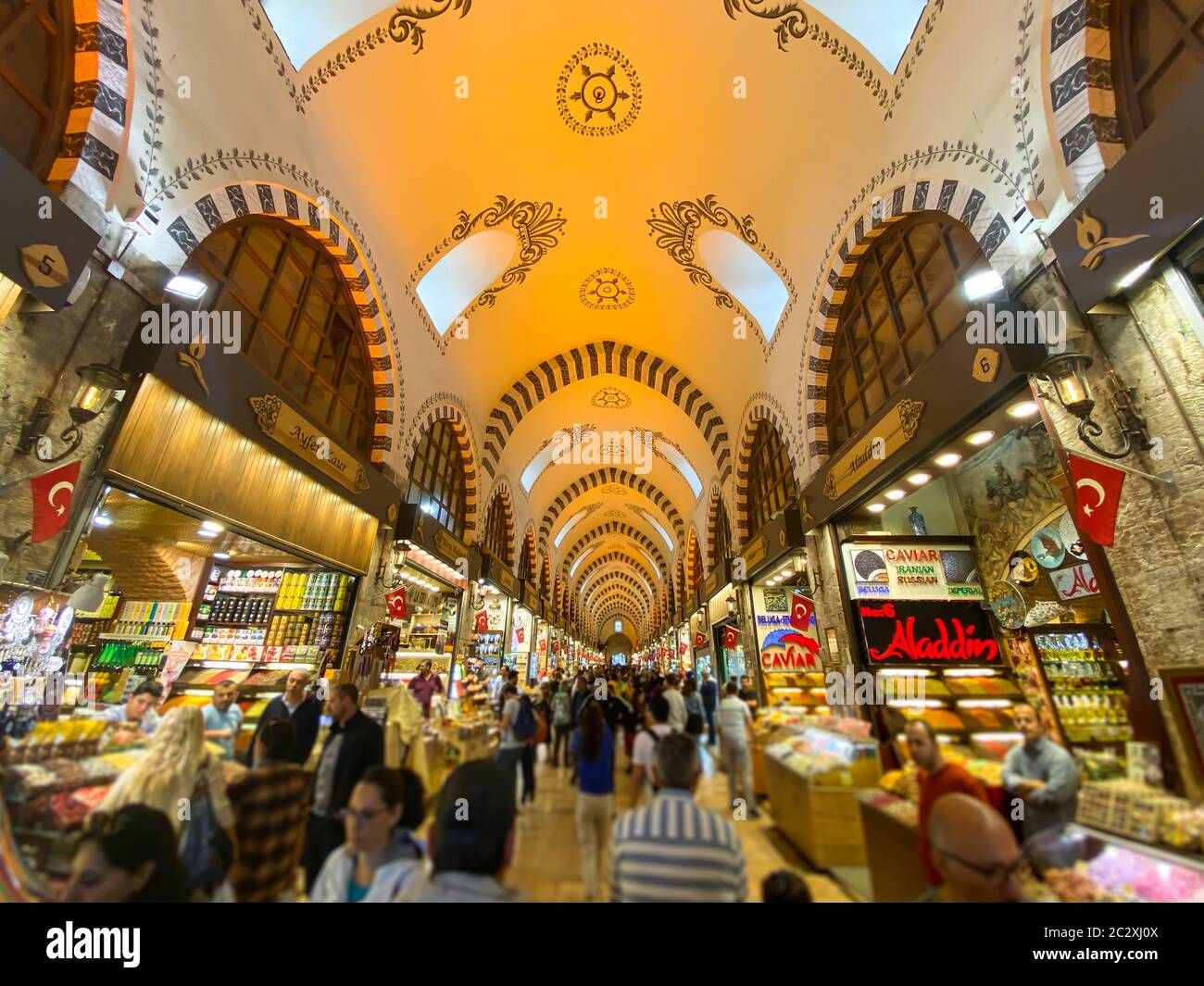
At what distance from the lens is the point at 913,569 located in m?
4.19

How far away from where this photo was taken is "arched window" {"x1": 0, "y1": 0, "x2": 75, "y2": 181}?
2.93m

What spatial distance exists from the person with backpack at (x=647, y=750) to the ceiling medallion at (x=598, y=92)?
791cm

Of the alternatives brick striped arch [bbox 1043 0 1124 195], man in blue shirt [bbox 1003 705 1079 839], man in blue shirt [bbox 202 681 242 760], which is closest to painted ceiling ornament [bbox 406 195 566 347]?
brick striped arch [bbox 1043 0 1124 195]

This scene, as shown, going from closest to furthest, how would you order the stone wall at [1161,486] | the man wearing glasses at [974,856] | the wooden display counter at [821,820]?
the man wearing glasses at [974,856], the wooden display counter at [821,820], the stone wall at [1161,486]

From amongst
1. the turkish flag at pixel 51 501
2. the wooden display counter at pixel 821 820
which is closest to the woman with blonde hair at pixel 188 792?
the wooden display counter at pixel 821 820

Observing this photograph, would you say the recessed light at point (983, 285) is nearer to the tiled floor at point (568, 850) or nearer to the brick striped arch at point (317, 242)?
the tiled floor at point (568, 850)

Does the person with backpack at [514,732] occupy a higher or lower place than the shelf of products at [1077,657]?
lower

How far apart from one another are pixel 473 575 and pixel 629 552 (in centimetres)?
1644

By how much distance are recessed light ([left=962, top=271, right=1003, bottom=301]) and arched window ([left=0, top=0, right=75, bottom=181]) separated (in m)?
6.54

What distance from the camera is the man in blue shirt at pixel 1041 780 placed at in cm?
92

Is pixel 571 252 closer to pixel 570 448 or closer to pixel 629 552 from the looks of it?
pixel 570 448

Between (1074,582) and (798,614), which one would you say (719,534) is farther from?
(798,614)

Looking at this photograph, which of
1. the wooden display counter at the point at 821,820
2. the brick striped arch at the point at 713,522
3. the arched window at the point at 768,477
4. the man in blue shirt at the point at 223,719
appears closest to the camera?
the wooden display counter at the point at 821,820

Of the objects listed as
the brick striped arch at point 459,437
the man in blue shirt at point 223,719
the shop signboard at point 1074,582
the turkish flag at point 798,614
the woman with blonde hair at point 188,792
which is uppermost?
the brick striped arch at point 459,437
